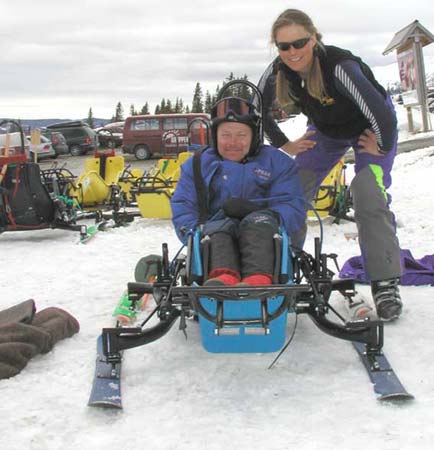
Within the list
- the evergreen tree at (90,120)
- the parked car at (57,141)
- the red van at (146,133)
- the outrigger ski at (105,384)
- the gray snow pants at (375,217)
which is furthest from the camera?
the evergreen tree at (90,120)

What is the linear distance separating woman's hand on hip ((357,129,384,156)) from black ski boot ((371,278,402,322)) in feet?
2.41

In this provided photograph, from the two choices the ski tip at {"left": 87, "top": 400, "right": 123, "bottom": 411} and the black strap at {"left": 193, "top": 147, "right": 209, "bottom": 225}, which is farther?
the black strap at {"left": 193, "top": 147, "right": 209, "bottom": 225}

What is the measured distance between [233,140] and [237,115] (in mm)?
138

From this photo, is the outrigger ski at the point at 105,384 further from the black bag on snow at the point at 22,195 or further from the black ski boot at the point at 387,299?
the black bag on snow at the point at 22,195

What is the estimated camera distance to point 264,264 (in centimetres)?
248

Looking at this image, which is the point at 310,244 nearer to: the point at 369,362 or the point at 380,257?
the point at 380,257

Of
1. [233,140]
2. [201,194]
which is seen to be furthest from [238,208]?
[233,140]

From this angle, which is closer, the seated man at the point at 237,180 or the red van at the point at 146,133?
the seated man at the point at 237,180

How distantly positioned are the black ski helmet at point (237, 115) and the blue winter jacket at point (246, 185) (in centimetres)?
11

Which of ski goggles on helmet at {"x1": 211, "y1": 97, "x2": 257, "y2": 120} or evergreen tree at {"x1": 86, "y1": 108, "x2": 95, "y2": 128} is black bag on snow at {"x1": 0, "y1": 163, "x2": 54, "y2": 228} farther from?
evergreen tree at {"x1": 86, "y1": 108, "x2": 95, "y2": 128}

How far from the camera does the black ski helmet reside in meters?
3.14

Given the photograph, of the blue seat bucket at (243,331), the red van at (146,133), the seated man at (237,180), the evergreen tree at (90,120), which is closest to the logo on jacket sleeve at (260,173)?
the seated man at (237,180)

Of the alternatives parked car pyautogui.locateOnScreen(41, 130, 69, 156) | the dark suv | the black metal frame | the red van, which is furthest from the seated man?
the dark suv

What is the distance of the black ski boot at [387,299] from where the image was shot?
3.23m
